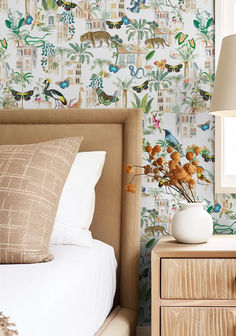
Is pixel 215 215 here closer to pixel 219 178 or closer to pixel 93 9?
pixel 219 178

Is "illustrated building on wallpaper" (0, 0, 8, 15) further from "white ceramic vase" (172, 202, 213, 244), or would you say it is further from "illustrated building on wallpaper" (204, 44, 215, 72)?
"white ceramic vase" (172, 202, 213, 244)

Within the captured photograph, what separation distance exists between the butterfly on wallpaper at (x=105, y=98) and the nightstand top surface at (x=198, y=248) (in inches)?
30.0

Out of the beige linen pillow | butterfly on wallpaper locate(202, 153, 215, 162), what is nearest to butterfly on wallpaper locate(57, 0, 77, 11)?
the beige linen pillow

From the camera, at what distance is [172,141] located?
242cm

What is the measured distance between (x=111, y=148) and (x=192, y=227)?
58 centimetres

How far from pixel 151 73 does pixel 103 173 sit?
21.6 inches

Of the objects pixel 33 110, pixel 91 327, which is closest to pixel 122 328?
pixel 91 327

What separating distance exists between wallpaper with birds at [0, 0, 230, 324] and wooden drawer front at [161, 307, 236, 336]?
1.93 ft

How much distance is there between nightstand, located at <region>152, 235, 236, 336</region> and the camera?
5.95 ft

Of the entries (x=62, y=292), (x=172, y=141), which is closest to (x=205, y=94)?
(x=172, y=141)

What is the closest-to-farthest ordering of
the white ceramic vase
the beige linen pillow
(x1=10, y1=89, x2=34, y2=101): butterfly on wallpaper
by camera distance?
the beige linen pillow, the white ceramic vase, (x1=10, y1=89, x2=34, y2=101): butterfly on wallpaper

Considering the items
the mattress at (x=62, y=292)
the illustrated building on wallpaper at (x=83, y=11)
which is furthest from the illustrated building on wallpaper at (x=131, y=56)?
the mattress at (x=62, y=292)

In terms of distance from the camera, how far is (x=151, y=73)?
96.0 inches

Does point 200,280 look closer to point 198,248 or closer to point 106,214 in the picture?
point 198,248
